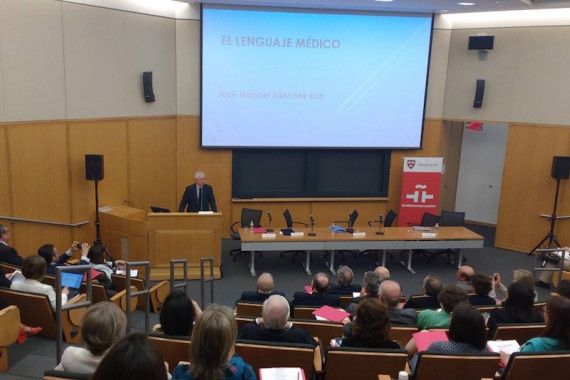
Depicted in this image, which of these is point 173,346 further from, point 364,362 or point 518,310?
point 518,310

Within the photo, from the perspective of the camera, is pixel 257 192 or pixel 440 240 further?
pixel 257 192

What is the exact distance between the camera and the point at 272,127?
34.1 feet

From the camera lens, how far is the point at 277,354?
3428mm

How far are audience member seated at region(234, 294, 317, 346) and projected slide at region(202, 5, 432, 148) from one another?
6957 millimetres

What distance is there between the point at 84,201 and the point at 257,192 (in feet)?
11.6

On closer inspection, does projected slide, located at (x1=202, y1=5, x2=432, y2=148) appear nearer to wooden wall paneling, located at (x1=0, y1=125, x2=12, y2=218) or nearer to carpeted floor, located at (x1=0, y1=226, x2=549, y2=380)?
carpeted floor, located at (x1=0, y1=226, x2=549, y2=380)

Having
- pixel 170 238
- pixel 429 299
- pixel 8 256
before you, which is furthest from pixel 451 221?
pixel 8 256

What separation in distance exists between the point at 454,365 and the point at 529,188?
7.96 meters

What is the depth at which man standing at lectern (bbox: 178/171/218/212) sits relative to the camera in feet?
29.9

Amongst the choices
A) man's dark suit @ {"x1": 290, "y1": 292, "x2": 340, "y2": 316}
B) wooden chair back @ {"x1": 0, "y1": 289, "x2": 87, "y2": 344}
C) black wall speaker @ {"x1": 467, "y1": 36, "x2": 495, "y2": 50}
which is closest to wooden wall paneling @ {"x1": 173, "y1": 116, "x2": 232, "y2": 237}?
black wall speaker @ {"x1": 467, "y1": 36, "x2": 495, "y2": 50}

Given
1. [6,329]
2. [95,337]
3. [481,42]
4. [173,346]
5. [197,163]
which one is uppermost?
[481,42]

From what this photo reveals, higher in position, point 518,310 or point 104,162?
point 104,162

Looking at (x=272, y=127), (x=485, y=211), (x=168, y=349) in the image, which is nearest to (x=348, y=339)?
(x=168, y=349)

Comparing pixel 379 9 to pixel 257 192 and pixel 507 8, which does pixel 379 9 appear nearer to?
pixel 507 8
